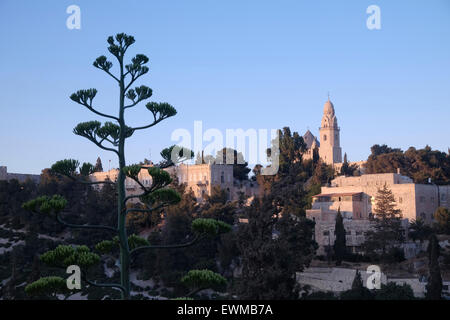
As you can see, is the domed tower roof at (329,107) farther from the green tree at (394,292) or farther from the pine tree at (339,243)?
the green tree at (394,292)

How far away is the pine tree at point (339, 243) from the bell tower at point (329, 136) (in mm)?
39584

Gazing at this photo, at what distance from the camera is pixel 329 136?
77625 millimetres

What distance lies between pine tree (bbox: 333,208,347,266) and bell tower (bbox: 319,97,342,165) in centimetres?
3958

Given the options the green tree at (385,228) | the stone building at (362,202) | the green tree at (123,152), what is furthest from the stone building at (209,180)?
the green tree at (123,152)

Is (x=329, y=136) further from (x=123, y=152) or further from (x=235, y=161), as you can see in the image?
(x=123, y=152)

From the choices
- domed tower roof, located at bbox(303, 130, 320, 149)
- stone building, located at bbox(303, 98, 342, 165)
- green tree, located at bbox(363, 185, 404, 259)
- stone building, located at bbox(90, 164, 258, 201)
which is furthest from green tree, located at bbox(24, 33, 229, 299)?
domed tower roof, located at bbox(303, 130, 320, 149)

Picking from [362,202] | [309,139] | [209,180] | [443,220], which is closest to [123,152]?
[443,220]

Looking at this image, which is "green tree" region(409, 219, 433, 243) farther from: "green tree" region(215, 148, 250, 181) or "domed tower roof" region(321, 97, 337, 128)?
"domed tower roof" region(321, 97, 337, 128)

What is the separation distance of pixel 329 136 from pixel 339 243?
4154 cm

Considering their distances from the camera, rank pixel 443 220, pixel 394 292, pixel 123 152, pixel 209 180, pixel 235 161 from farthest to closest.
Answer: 1. pixel 235 161
2. pixel 209 180
3. pixel 443 220
4. pixel 394 292
5. pixel 123 152

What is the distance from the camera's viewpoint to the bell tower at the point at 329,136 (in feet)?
255

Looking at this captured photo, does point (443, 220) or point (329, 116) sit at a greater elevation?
point (329, 116)

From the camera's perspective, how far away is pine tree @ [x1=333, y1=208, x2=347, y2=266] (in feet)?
122

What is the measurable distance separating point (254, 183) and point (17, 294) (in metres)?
34.0
